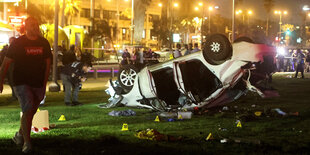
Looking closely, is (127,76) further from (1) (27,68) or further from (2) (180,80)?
(1) (27,68)

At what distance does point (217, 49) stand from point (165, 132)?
2686mm

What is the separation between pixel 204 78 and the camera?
10883mm

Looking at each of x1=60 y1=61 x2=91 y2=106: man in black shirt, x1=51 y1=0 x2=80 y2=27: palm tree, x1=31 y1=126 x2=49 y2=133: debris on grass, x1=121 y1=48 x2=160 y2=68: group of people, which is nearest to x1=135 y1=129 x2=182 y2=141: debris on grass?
x1=31 y1=126 x2=49 y2=133: debris on grass

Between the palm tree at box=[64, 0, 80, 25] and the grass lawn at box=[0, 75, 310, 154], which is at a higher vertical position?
the palm tree at box=[64, 0, 80, 25]

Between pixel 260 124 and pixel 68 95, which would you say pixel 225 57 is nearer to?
Answer: pixel 260 124

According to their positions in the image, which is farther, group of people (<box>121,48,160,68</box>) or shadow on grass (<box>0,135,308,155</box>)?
group of people (<box>121,48,160,68</box>)

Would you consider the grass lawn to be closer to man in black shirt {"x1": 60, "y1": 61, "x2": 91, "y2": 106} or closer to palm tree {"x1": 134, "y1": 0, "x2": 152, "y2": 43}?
man in black shirt {"x1": 60, "y1": 61, "x2": 91, "y2": 106}

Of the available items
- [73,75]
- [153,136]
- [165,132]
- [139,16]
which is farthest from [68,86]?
[139,16]

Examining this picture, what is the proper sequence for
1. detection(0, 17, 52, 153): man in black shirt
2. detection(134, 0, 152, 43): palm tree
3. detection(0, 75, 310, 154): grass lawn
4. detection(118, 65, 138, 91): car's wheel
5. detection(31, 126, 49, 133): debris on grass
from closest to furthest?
detection(0, 17, 52, 153): man in black shirt
detection(0, 75, 310, 154): grass lawn
detection(31, 126, 49, 133): debris on grass
detection(118, 65, 138, 91): car's wheel
detection(134, 0, 152, 43): palm tree

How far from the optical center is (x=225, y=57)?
9891mm

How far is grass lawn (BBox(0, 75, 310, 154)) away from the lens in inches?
257

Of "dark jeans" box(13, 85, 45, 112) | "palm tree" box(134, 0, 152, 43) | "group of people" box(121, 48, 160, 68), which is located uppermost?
"palm tree" box(134, 0, 152, 43)

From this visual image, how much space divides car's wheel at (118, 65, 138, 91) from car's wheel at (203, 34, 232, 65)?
105 inches

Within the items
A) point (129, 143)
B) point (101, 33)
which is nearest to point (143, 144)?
point (129, 143)
